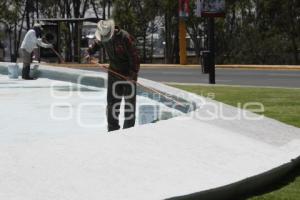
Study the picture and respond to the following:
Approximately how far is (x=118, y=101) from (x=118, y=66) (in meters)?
0.49

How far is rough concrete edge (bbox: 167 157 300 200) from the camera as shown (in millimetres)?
5371

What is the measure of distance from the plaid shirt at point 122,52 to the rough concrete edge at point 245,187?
3154mm

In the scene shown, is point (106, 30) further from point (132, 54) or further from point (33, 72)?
point (33, 72)

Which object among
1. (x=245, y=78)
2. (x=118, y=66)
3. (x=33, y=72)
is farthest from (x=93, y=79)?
(x=118, y=66)

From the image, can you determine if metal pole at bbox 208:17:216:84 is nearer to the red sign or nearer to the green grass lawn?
the green grass lawn

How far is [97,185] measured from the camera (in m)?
5.32

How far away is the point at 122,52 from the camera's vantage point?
30.0ft

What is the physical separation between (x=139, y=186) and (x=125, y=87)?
410 cm

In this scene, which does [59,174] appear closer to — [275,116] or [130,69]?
[130,69]

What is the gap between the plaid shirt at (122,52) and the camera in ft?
29.6

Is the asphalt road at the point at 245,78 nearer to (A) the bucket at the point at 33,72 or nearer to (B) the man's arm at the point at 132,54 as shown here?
(A) the bucket at the point at 33,72

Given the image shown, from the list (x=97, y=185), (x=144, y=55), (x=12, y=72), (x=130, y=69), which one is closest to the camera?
(x=97, y=185)

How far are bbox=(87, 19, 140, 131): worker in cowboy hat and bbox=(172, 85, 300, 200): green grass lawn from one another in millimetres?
2185

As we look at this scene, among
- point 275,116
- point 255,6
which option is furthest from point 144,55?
point 275,116
